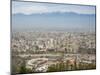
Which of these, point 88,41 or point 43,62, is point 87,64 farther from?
point 43,62

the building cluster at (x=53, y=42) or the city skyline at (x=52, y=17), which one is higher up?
the city skyline at (x=52, y=17)

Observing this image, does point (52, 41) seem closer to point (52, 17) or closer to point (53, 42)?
point (53, 42)

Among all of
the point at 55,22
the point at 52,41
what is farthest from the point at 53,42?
the point at 55,22

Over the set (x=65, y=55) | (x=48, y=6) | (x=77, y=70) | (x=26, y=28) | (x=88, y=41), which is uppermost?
(x=48, y=6)

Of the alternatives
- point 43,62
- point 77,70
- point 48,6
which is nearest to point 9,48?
point 43,62

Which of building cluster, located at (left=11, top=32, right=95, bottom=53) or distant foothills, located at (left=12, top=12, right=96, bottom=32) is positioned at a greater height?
distant foothills, located at (left=12, top=12, right=96, bottom=32)

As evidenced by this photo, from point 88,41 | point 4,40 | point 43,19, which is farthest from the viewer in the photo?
point 88,41

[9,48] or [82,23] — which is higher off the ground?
[82,23]

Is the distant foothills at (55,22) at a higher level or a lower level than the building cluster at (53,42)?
higher
